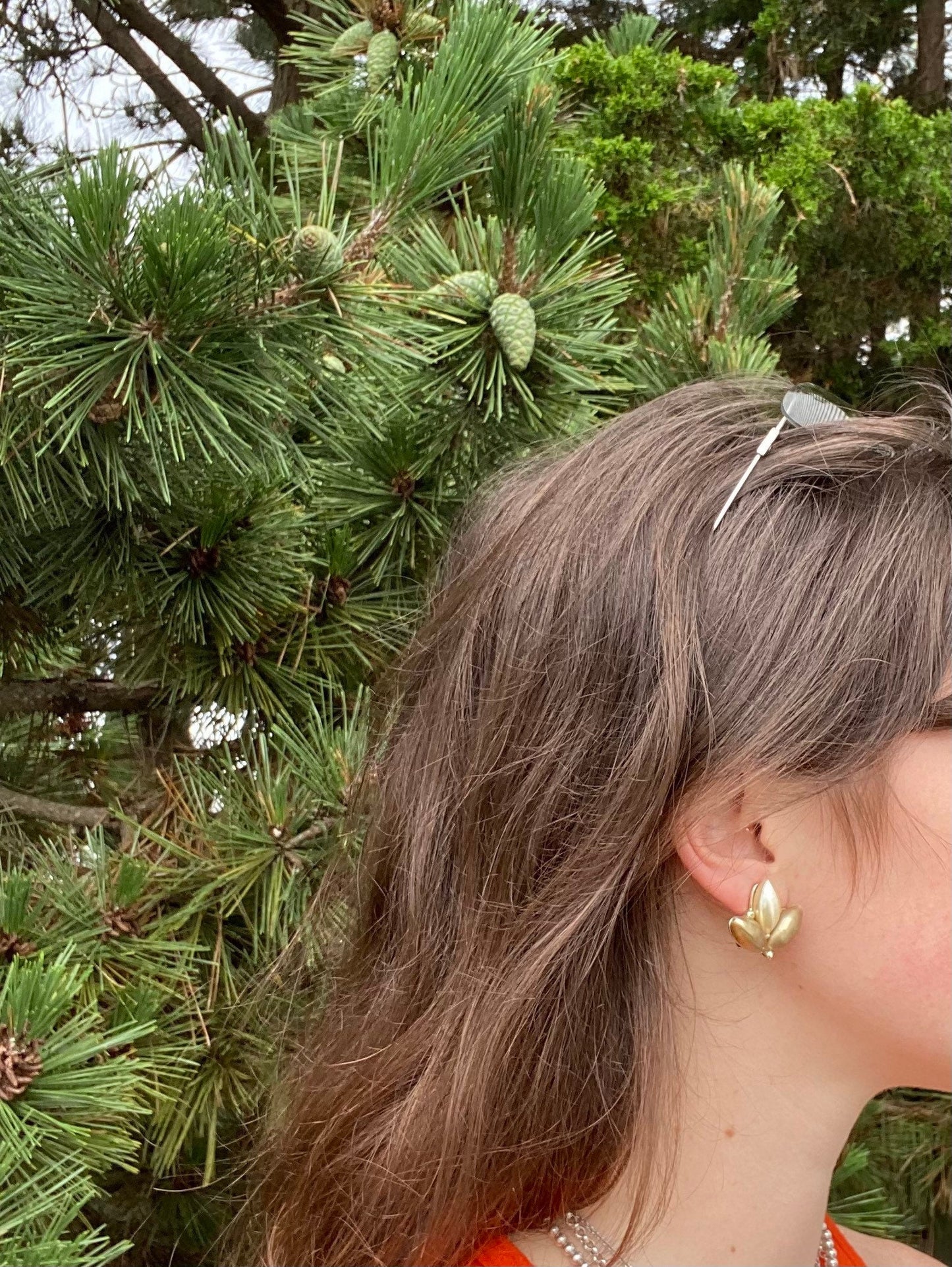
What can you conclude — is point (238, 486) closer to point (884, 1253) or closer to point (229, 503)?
point (229, 503)

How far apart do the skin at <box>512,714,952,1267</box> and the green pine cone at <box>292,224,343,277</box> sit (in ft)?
0.95

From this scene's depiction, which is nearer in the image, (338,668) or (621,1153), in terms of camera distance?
(621,1153)

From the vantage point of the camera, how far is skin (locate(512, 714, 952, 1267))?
44 cm

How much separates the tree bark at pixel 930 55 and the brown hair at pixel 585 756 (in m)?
0.58

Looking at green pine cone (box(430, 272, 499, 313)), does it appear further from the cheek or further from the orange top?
the orange top

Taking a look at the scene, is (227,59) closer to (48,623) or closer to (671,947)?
(48,623)

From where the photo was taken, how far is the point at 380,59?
572 mm

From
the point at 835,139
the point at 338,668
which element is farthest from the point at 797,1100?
the point at 835,139

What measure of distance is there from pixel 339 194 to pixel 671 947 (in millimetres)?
446

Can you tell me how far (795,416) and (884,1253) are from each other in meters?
0.52


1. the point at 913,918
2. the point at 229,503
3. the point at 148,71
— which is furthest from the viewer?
the point at 148,71

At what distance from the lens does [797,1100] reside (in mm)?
494

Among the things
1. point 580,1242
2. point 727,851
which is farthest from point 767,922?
point 580,1242

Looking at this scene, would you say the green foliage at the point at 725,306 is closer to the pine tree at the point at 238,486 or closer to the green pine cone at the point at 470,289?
the pine tree at the point at 238,486
